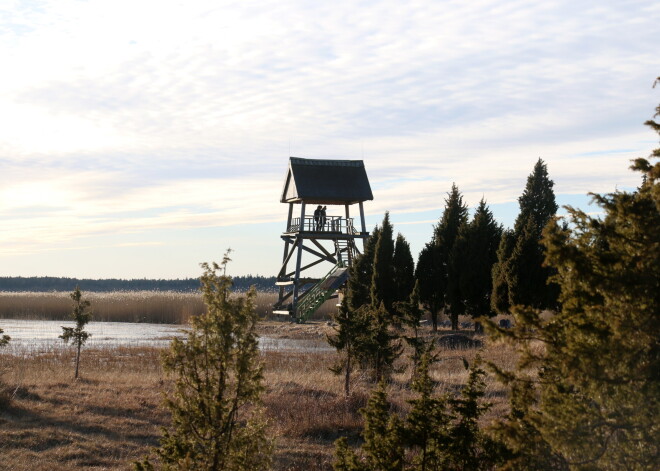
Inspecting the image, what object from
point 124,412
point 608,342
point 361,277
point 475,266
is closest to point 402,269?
point 361,277

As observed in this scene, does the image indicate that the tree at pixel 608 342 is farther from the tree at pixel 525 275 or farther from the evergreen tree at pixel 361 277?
the evergreen tree at pixel 361 277

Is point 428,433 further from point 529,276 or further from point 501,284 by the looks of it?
point 501,284

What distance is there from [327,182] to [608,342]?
4029cm

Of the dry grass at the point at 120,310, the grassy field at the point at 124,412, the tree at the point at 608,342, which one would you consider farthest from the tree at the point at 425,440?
the dry grass at the point at 120,310

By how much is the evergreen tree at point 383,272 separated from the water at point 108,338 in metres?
4.22

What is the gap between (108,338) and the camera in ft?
130

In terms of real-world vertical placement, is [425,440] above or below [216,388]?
below

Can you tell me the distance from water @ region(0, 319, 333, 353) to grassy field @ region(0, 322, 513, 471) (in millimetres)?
8139

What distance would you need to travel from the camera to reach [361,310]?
21.3 metres

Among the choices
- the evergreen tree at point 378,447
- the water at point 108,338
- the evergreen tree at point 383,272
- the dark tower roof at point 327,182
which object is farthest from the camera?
the dark tower roof at point 327,182

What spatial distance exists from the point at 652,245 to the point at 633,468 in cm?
159

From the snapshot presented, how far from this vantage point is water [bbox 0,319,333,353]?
1321 inches

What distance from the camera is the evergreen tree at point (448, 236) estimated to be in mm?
41469

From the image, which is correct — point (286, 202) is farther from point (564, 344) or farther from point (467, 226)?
point (564, 344)
